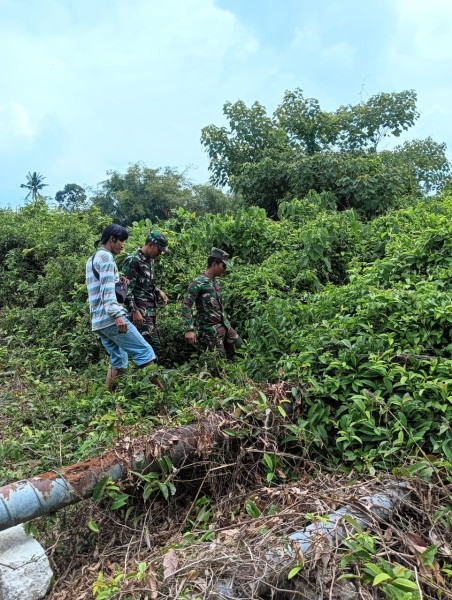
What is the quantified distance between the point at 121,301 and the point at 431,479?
10.6ft

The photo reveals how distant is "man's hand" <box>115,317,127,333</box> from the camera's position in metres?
4.47

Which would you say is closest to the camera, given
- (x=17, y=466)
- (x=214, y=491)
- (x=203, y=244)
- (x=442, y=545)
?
(x=442, y=545)

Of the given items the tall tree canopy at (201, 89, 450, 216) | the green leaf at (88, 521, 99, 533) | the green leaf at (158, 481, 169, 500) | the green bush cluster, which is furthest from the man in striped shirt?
the tall tree canopy at (201, 89, 450, 216)

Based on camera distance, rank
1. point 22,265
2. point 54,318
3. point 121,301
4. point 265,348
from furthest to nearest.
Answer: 1. point 22,265
2. point 54,318
3. point 121,301
4. point 265,348

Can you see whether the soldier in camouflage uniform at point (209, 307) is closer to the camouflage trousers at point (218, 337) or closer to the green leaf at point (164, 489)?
the camouflage trousers at point (218, 337)

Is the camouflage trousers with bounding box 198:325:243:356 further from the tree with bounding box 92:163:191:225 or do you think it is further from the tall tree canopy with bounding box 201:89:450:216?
the tree with bounding box 92:163:191:225

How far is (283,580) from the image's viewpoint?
2223 millimetres

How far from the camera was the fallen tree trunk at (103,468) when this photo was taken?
270 cm

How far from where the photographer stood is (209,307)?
5418 mm

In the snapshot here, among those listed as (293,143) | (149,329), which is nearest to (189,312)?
(149,329)

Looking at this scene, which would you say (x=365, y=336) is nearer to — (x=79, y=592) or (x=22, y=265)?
(x=79, y=592)

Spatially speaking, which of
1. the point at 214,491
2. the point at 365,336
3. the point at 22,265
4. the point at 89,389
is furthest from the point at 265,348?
the point at 22,265

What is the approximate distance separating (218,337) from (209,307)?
1.10 feet

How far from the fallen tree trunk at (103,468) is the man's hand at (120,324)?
1.44m
